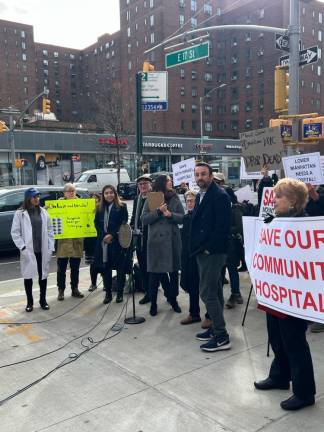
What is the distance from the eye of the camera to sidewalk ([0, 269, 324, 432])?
3357 mm

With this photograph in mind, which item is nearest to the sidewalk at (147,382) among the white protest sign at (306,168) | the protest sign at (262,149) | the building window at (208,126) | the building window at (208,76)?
the white protest sign at (306,168)

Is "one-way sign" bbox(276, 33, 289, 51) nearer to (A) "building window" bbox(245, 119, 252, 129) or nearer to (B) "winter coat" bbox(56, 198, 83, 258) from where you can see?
(B) "winter coat" bbox(56, 198, 83, 258)

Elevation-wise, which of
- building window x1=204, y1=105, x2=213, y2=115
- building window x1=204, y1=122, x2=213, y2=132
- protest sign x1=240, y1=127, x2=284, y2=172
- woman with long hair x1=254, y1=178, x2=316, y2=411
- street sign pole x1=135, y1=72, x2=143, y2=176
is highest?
building window x1=204, y1=105, x2=213, y2=115

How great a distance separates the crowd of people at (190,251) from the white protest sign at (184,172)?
1.05 meters

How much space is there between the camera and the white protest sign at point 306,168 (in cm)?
606

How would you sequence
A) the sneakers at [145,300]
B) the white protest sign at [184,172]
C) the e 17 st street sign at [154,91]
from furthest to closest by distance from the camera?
the e 17 st street sign at [154,91] < the white protest sign at [184,172] < the sneakers at [145,300]

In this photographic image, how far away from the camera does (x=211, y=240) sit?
455 centimetres

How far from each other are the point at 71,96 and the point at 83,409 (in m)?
115

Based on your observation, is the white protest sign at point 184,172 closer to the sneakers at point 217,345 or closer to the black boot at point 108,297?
the black boot at point 108,297

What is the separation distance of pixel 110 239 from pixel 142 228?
515mm

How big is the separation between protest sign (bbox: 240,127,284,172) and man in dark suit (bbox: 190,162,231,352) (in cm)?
227

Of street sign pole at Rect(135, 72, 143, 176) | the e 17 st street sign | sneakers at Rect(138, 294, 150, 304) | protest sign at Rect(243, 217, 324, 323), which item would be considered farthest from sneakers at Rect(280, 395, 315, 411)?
the e 17 st street sign

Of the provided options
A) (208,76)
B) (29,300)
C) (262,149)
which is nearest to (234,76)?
(208,76)

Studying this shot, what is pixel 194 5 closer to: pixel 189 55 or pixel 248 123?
pixel 248 123
